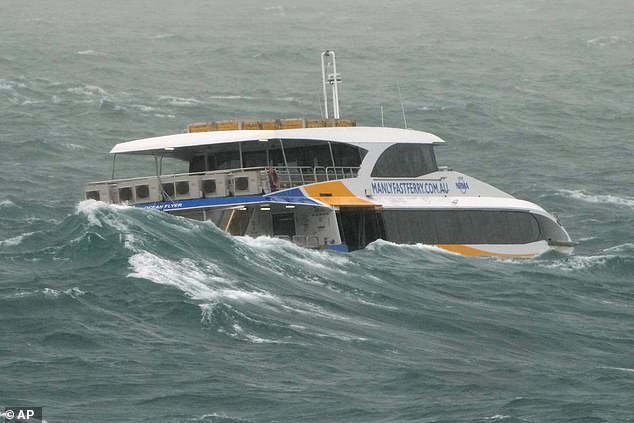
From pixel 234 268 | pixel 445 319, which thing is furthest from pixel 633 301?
pixel 234 268

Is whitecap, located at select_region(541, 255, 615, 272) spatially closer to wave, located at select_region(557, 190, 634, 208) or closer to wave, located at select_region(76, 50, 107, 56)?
wave, located at select_region(557, 190, 634, 208)

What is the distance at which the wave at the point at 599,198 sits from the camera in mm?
70562

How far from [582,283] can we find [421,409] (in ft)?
60.3

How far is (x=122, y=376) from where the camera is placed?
33.4 metres

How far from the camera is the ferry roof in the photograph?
170 ft

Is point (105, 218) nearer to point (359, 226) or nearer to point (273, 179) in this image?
point (273, 179)

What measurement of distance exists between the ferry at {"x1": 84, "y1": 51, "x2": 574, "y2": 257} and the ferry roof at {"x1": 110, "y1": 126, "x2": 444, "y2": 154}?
4cm

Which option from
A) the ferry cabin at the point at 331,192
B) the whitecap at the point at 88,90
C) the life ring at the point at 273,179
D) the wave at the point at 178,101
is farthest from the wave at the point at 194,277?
the whitecap at the point at 88,90

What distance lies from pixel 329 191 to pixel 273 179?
2007 mm

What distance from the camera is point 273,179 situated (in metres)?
50.9

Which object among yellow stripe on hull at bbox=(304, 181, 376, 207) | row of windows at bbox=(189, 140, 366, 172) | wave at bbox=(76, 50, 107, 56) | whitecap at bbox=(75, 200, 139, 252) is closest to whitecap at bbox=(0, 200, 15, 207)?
row of windows at bbox=(189, 140, 366, 172)

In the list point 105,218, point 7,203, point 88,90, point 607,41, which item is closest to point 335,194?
point 105,218

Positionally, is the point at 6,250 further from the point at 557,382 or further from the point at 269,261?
the point at 557,382

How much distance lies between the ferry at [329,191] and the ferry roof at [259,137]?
44mm
